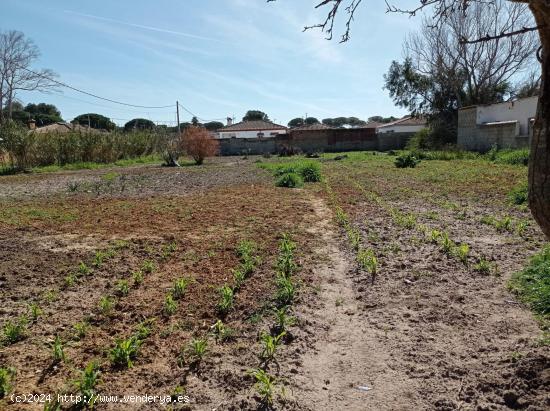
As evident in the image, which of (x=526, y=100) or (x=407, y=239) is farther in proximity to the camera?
(x=526, y=100)

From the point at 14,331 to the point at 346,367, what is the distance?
2586 mm

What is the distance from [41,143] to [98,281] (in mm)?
22176

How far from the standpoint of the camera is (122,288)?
4.38 meters

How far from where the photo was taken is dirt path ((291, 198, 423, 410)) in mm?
2541

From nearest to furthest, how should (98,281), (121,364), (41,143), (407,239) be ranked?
(121,364) → (98,281) → (407,239) → (41,143)

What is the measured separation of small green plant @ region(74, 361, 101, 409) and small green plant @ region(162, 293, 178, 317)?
3.50 feet

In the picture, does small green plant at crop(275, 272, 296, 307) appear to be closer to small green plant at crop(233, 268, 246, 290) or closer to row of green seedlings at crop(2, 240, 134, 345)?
small green plant at crop(233, 268, 246, 290)

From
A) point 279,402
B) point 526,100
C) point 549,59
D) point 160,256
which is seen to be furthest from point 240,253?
point 526,100

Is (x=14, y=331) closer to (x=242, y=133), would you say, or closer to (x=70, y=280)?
(x=70, y=280)

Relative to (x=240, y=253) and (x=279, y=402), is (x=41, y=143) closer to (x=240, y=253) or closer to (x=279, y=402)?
(x=240, y=253)

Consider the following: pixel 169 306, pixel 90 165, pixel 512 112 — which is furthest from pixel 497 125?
pixel 169 306

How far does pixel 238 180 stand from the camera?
52.7 feet

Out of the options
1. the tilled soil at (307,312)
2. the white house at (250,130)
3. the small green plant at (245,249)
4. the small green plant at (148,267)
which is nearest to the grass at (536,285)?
the tilled soil at (307,312)

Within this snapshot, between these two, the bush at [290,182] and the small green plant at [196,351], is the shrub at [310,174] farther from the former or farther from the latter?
the small green plant at [196,351]
